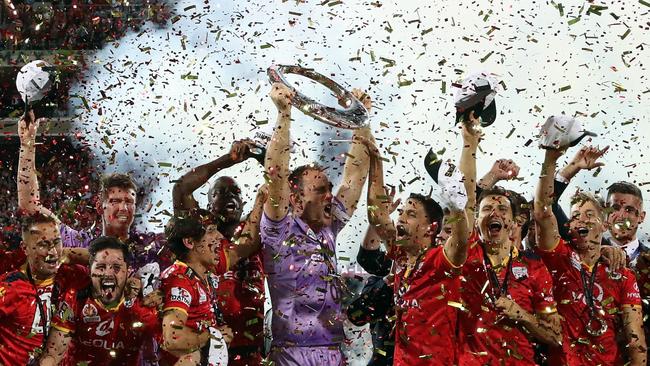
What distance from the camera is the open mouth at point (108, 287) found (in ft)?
18.5

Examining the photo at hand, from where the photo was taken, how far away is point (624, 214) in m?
6.55

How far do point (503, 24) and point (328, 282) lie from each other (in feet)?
8.05

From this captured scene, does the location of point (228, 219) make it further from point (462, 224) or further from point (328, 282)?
point (462, 224)

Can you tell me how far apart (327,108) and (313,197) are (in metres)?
0.47

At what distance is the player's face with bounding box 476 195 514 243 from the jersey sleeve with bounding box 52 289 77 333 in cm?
211

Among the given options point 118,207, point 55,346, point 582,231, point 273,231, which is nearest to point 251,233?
point 273,231

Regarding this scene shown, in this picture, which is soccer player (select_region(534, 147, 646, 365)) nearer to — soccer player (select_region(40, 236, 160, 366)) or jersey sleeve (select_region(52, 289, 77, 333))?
soccer player (select_region(40, 236, 160, 366))

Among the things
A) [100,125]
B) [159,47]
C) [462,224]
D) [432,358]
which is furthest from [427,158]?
[100,125]

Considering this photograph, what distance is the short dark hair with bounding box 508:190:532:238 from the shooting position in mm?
6000

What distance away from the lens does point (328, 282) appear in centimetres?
575

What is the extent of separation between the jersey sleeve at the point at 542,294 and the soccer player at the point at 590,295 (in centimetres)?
21

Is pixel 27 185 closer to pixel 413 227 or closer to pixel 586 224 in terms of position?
pixel 413 227

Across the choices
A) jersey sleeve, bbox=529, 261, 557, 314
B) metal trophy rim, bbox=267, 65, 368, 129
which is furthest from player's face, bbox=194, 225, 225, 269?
jersey sleeve, bbox=529, 261, 557, 314

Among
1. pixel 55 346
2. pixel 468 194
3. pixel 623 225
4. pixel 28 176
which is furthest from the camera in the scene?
pixel 623 225
